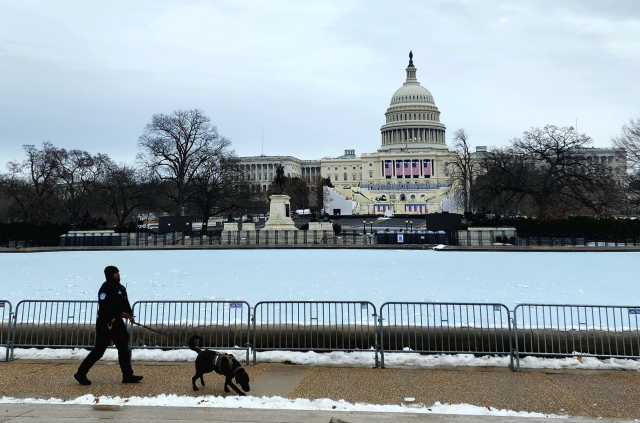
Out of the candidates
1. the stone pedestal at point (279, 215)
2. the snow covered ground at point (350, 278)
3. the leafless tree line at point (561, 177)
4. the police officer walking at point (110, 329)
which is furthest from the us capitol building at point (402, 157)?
the police officer walking at point (110, 329)

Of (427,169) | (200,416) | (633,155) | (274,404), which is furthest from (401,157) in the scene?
(200,416)

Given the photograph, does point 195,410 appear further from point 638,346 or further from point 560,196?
point 560,196

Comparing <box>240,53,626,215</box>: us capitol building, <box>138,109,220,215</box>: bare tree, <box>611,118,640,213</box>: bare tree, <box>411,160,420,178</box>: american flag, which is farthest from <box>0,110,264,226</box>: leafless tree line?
<box>411,160,420,178</box>: american flag

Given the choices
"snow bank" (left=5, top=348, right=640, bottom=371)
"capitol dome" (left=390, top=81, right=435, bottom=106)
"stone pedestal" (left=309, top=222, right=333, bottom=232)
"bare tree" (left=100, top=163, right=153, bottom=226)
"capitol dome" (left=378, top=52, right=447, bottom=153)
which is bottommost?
"snow bank" (left=5, top=348, right=640, bottom=371)

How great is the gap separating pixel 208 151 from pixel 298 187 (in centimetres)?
4888

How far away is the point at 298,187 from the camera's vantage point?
10138 cm

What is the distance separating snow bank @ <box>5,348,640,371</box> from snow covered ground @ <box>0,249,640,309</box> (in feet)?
15.5

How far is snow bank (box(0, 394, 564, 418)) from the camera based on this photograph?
6195 millimetres

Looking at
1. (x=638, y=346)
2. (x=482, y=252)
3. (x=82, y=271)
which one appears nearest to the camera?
(x=638, y=346)

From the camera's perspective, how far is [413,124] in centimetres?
14475

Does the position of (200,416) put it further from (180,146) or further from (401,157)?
(401,157)

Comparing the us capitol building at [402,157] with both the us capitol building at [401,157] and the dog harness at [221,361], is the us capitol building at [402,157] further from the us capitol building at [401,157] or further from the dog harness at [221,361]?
the dog harness at [221,361]

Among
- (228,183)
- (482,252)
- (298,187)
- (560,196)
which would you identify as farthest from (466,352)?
(298,187)

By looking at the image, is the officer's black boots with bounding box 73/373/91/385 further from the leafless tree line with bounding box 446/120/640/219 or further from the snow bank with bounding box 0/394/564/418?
the leafless tree line with bounding box 446/120/640/219
